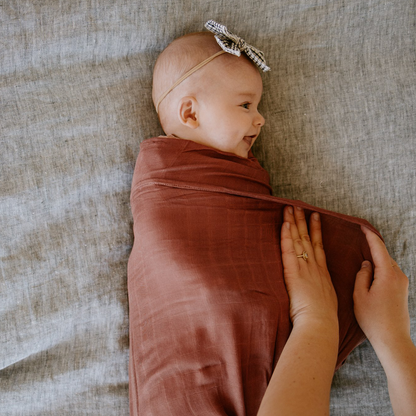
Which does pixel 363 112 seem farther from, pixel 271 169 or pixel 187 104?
pixel 187 104

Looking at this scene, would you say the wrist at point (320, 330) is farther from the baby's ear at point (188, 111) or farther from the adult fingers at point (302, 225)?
the baby's ear at point (188, 111)

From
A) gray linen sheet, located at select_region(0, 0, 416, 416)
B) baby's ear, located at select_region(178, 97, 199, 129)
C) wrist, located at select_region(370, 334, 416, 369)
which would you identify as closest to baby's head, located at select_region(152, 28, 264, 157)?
baby's ear, located at select_region(178, 97, 199, 129)

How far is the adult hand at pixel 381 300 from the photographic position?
108cm

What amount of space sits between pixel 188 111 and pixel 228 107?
4.8 inches

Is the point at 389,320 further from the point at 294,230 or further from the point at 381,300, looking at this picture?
the point at 294,230

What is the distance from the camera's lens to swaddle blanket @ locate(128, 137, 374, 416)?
105 centimetres

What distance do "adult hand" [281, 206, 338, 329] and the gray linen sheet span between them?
0.15 m

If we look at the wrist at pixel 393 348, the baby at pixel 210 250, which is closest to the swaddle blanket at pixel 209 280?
the baby at pixel 210 250

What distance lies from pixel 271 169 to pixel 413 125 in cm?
47

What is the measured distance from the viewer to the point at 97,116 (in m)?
1.30

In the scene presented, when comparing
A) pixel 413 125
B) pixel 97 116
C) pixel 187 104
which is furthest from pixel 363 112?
pixel 97 116

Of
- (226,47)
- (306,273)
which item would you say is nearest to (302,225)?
(306,273)

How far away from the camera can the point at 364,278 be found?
1156 millimetres

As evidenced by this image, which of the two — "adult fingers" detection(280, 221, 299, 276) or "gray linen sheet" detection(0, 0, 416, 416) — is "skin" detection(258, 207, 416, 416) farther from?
"gray linen sheet" detection(0, 0, 416, 416)
